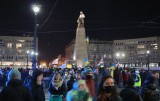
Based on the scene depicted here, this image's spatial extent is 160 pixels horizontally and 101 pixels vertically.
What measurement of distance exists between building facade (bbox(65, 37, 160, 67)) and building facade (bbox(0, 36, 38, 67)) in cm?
1916

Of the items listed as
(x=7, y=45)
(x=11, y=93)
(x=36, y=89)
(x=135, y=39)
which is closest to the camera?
(x=11, y=93)

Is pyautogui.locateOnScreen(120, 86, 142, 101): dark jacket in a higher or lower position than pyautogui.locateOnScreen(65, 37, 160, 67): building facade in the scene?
lower

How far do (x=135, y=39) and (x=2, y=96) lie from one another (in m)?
138

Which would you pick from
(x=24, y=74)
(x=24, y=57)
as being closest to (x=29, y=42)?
(x=24, y=57)

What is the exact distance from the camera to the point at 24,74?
30.3 m

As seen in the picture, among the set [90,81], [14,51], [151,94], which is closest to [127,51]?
[14,51]

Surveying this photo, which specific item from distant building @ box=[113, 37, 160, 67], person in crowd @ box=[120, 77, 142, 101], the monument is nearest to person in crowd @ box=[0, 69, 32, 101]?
person in crowd @ box=[120, 77, 142, 101]

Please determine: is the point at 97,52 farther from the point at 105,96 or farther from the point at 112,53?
the point at 105,96

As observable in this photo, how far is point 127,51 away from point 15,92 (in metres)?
138

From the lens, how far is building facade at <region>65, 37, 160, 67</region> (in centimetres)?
13075

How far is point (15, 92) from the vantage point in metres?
6.14

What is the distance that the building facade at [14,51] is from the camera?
13075cm

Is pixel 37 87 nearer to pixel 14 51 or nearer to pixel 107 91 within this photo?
pixel 107 91

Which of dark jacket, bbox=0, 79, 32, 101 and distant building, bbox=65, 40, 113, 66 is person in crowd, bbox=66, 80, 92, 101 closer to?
dark jacket, bbox=0, 79, 32, 101
